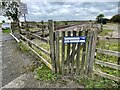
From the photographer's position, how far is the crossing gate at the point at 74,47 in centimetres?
331

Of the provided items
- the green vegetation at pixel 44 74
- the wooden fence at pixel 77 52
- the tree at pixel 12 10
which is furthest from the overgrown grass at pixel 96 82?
the tree at pixel 12 10

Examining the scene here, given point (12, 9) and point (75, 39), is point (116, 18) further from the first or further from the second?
point (75, 39)

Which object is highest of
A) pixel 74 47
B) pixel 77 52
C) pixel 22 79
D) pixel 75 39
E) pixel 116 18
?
pixel 116 18

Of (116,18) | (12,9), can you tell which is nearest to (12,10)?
(12,9)

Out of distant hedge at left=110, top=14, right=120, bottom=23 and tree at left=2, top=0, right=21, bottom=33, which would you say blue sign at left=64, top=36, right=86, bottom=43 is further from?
distant hedge at left=110, top=14, right=120, bottom=23

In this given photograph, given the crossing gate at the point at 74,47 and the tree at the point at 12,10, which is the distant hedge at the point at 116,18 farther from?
the crossing gate at the point at 74,47

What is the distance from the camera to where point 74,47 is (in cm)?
346

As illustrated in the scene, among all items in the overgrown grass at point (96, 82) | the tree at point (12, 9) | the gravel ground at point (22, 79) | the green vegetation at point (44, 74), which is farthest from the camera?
the tree at point (12, 9)

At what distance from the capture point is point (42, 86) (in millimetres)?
3395

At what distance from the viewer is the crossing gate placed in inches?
130

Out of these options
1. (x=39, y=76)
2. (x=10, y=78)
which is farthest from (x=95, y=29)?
(x=10, y=78)

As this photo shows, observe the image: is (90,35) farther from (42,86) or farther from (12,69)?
(12,69)

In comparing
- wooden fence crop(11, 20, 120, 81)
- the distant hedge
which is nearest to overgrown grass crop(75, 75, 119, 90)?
wooden fence crop(11, 20, 120, 81)

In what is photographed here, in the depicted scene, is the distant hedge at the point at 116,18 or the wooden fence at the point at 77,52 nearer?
the wooden fence at the point at 77,52
